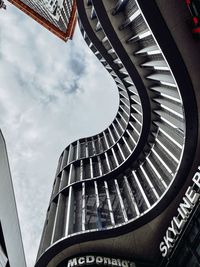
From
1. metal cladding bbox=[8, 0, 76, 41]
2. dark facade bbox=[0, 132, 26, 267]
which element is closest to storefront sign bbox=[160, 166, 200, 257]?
dark facade bbox=[0, 132, 26, 267]

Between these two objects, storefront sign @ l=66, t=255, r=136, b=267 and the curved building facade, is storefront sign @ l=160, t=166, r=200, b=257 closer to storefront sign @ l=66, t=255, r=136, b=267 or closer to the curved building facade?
the curved building facade

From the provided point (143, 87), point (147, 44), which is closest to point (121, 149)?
point (143, 87)

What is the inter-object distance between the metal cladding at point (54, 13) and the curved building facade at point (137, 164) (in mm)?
31519

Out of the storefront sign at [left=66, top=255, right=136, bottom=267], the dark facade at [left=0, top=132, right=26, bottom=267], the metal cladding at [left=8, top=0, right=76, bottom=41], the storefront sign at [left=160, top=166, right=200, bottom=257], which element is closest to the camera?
the storefront sign at [left=160, top=166, right=200, bottom=257]

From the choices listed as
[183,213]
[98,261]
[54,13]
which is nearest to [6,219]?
[98,261]

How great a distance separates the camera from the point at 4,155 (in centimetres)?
2253

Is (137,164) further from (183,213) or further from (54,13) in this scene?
(54,13)

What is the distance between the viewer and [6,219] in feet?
70.5

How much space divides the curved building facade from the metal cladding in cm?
3152

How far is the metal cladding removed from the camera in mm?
64000

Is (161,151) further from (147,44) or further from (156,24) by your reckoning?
(156,24)

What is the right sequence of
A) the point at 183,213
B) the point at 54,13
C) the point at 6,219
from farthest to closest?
1. the point at 54,13
2. the point at 6,219
3. the point at 183,213

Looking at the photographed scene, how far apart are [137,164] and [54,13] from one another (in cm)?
4659

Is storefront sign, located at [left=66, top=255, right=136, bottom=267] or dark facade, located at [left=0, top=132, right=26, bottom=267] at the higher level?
dark facade, located at [left=0, top=132, right=26, bottom=267]
